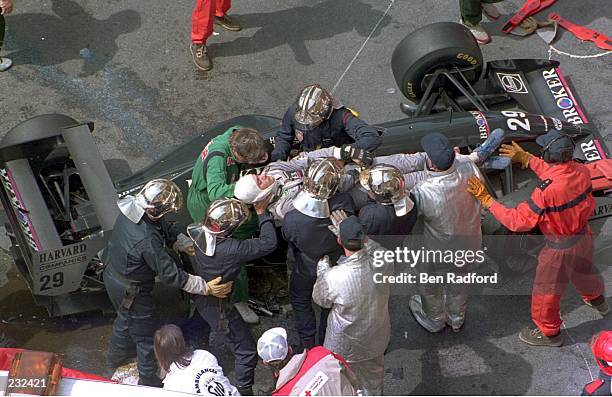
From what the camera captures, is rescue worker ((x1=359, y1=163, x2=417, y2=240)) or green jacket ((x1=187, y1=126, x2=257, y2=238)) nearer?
rescue worker ((x1=359, y1=163, x2=417, y2=240))

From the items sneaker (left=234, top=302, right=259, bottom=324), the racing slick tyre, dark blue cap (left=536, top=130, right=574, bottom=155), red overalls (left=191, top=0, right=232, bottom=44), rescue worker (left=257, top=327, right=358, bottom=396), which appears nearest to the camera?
rescue worker (left=257, top=327, right=358, bottom=396)

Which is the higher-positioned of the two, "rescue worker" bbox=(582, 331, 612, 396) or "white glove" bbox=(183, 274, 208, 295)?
"white glove" bbox=(183, 274, 208, 295)

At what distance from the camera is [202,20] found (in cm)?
816

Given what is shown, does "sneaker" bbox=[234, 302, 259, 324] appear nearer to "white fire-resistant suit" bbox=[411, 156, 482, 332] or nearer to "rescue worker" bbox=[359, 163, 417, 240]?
"white fire-resistant suit" bbox=[411, 156, 482, 332]

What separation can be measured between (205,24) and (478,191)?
3.66 meters

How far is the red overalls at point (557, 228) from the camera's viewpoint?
18.0 ft

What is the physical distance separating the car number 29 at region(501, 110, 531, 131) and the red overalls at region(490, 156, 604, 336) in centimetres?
74

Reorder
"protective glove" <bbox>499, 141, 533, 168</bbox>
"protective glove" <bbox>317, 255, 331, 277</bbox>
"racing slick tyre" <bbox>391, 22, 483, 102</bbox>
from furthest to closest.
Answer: "racing slick tyre" <bbox>391, 22, 483, 102</bbox>
"protective glove" <bbox>499, 141, 533, 168</bbox>
"protective glove" <bbox>317, 255, 331, 277</bbox>

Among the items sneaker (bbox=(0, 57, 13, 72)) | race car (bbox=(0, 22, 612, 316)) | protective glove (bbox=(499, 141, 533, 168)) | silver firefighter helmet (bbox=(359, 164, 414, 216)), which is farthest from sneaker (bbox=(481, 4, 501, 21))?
sneaker (bbox=(0, 57, 13, 72))

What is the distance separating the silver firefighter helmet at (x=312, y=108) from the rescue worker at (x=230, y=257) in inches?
34.8

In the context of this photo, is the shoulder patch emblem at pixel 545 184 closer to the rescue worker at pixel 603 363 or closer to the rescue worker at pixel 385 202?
the rescue worker at pixel 385 202

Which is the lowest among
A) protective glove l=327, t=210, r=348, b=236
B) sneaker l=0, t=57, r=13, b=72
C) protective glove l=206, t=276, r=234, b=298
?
protective glove l=206, t=276, r=234, b=298

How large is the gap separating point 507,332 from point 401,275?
0.86 m

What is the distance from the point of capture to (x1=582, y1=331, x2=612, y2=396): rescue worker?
473 cm
